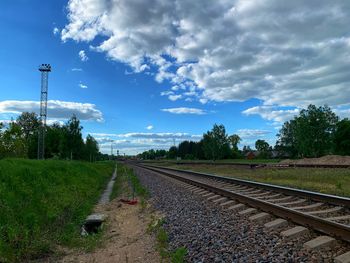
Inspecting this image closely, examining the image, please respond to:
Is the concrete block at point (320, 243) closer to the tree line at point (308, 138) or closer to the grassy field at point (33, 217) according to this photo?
the grassy field at point (33, 217)

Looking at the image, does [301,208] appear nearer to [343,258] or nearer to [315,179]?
[343,258]

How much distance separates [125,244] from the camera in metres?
9.97

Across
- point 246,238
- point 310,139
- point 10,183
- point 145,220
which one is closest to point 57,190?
point 10,183

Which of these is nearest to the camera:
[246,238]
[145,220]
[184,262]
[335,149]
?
[184,262]

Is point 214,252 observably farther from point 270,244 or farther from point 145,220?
point 145,220

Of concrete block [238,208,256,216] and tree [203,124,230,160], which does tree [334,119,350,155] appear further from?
concrete block [238,208,256,216]

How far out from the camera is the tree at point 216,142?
128 meters

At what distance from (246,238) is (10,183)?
9135 millimetres

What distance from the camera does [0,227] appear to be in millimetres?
9203

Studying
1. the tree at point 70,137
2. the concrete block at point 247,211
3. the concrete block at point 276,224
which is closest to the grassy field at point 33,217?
the concrete block at point 247,211

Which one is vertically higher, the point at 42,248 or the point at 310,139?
the point at 310,139

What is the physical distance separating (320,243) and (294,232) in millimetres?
920

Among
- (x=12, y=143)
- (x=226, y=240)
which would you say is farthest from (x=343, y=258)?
(x=12, y=143)

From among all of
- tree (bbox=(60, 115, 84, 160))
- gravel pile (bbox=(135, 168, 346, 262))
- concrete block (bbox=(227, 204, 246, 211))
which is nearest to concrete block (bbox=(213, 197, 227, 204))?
gravel pile (bbox=(135, 168, 346, 262))
